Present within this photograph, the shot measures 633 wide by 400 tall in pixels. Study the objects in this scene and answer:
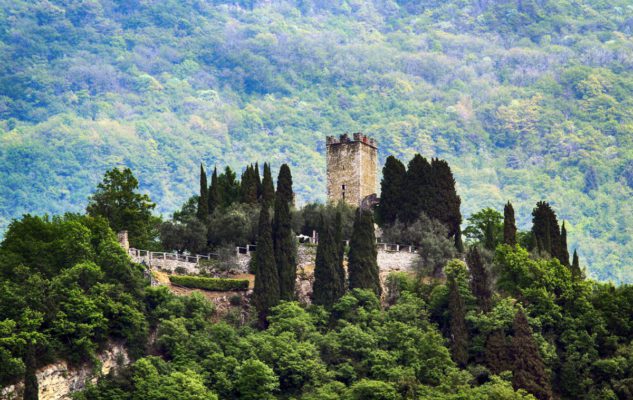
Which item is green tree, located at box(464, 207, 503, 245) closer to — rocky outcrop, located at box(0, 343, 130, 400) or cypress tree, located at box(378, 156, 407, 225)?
cypress tree, located at box(378, 156, 407, 225)

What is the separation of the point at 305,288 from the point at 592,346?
1696 cm

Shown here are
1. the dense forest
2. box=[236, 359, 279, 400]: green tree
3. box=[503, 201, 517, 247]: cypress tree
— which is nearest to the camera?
the dense forest

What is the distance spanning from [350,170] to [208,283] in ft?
64.8

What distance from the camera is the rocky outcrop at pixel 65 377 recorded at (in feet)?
223

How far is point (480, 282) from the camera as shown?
3231 inches

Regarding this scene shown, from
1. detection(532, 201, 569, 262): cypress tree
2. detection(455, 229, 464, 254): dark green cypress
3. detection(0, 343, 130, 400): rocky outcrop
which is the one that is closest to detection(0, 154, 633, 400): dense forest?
detection(0, 343, 130, 400): rocky outcrop

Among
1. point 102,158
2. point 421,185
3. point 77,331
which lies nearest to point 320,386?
point 77,331

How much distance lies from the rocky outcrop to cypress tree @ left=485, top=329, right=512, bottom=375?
19.5m

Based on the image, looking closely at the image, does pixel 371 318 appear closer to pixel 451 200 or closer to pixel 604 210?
pixel 451 200

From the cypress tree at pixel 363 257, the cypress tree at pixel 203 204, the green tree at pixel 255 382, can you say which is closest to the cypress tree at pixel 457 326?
the cypress tree at pixel 363 257

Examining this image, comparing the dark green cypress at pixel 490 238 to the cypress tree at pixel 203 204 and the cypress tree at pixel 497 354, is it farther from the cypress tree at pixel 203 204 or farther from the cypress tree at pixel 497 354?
the cypress tree at pixel 203 204

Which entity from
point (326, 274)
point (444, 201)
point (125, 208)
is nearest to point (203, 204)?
point (125, 208)

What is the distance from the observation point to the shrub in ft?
270

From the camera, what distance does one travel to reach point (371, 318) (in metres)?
80.8
